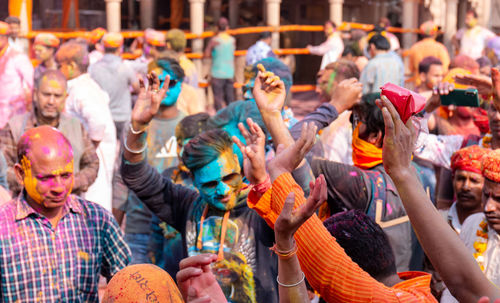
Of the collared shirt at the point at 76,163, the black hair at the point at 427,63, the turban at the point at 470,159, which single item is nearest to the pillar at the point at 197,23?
the black hair at the point at 427,63

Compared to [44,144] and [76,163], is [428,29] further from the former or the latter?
[44,144]

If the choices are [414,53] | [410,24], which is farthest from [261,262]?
[410,24]

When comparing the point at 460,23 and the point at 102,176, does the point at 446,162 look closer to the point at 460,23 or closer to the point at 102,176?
the point at 102,176

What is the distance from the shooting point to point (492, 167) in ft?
10.8

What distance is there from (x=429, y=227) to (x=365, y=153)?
5.35 feet

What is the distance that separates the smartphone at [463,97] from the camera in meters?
4.39

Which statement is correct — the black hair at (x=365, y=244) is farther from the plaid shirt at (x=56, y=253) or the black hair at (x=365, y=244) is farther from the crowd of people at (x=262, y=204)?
the plaid shirt at (x=56, y=253)

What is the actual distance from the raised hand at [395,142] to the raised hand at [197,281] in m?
0.58

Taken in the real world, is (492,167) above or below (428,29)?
below

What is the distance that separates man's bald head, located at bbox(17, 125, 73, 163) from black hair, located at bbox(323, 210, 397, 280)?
1.35 meters

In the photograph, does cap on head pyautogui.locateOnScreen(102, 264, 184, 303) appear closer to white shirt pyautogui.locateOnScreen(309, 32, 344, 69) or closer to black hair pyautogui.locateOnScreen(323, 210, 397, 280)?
black hair pyautogui.locateOnScreen(323, 210, 397, 280)

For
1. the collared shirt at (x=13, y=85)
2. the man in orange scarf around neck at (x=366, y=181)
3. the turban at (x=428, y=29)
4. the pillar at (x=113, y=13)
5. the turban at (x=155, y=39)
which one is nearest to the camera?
the man in orange scarf around neck at (x=366, y=181)

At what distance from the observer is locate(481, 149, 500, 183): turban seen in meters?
3.27

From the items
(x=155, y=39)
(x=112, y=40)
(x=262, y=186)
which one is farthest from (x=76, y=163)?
(x=155, y=39)
